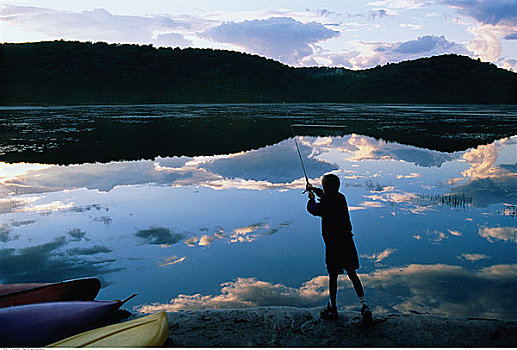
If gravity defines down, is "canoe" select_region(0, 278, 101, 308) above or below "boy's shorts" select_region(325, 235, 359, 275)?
below

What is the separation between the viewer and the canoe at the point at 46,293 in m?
4.39

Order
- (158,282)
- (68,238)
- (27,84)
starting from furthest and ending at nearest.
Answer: (27,84) < (68,238) < (158,282)

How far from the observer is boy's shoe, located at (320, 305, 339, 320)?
4109 millimetres

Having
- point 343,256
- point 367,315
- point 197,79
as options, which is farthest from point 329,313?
point 197,79

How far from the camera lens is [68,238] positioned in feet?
22.2

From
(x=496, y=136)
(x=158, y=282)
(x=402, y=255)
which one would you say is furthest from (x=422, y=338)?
(x=496, y=136)

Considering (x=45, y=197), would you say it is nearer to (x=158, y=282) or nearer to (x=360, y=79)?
(x=158, y=282)

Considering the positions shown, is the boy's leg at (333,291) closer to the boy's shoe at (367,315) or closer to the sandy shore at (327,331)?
the sandy shore at (327,331)

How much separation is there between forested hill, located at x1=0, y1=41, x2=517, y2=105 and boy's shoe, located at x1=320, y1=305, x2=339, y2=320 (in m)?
81.9

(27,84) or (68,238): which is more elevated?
(27,84)

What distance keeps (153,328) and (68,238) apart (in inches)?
148

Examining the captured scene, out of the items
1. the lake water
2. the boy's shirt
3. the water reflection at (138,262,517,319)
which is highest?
the boy's shirt

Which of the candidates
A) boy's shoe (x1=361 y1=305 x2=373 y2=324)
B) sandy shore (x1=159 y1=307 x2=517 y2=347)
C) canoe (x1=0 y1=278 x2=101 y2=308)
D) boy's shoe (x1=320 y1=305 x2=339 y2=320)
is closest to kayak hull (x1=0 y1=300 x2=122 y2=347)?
canoe (x1=0 y1=278 x2=101 y2=308)

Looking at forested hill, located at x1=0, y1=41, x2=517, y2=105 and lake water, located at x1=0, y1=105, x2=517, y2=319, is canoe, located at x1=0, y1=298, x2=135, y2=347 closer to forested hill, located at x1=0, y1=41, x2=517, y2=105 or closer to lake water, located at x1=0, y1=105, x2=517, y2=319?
lake water, located at x1=0, y1=105, x2=517, y2=319
